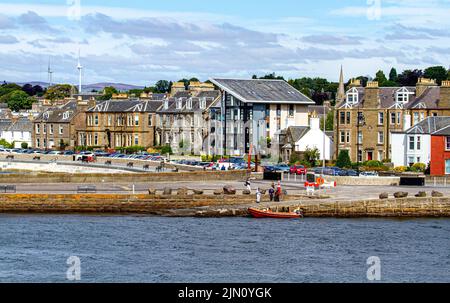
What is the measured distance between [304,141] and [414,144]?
16488 mm

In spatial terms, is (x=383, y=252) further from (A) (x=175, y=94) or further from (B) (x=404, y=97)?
(A) (x=175, y=94)

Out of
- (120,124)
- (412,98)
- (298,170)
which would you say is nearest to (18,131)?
(120,124)

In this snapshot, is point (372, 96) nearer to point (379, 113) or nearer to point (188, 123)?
point (379, 113)

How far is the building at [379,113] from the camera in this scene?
367 feet

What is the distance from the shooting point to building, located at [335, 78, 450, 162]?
111750mm

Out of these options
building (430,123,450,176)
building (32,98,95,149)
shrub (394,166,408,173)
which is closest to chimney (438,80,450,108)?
shrub (394,166,408,173)

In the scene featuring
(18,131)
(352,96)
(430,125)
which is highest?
(352,96)

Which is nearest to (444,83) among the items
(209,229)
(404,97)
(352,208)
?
(404,97)

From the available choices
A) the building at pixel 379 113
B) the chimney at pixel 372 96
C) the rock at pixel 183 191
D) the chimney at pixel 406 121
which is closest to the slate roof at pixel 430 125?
the chimney at pixel 406 121

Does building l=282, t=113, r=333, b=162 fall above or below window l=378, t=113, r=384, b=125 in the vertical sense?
below

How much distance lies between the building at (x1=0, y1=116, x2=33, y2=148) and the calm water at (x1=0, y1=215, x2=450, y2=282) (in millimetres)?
95287

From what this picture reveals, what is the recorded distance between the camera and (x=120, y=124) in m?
149

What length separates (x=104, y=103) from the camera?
152 m

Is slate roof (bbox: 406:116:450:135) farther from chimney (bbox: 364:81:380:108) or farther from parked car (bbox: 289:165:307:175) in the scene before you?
parked car (bbox: 289:165:307:175)
